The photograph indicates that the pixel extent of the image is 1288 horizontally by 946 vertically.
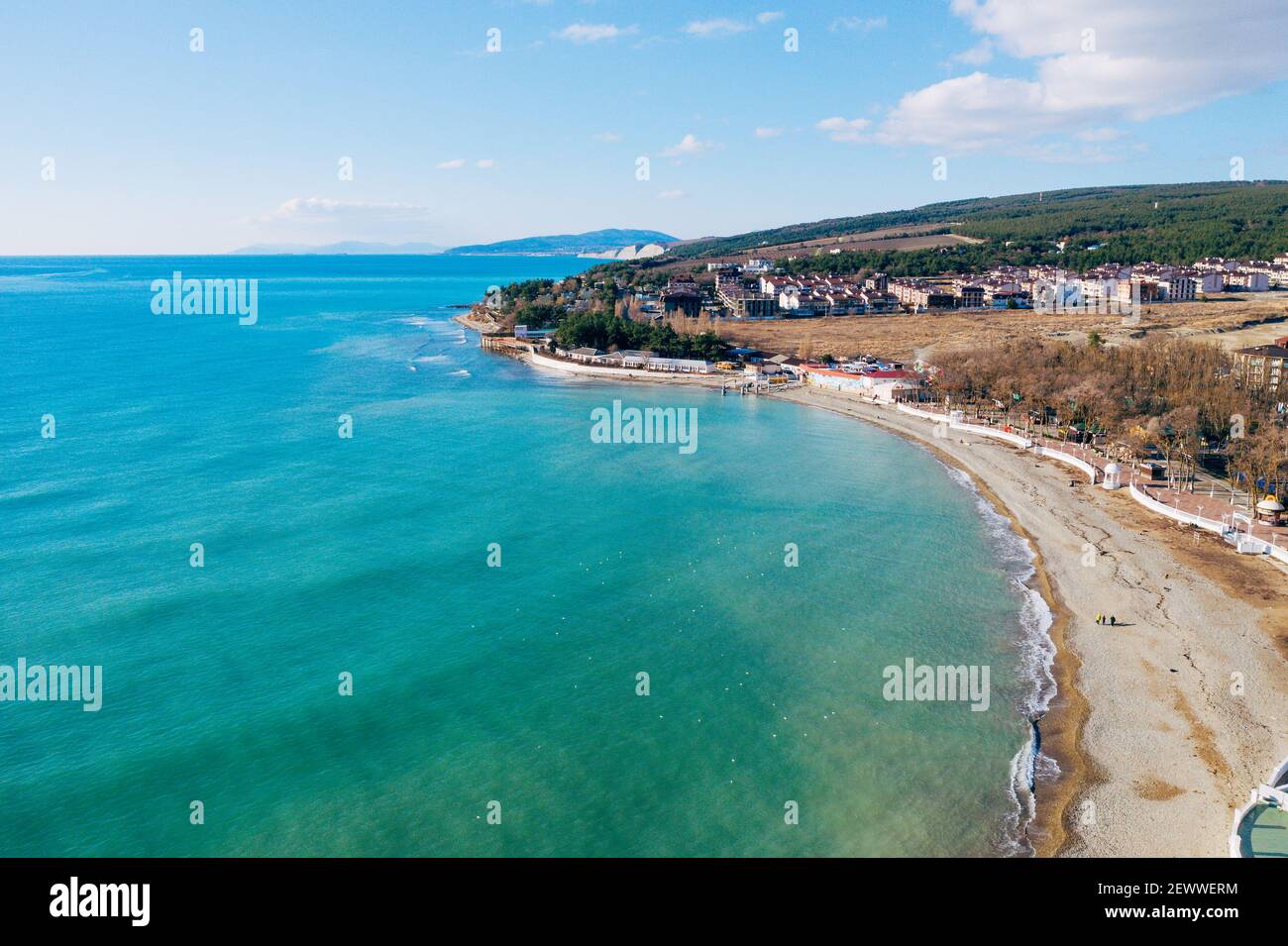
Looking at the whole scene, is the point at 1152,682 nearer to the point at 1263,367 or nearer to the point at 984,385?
the point at 1263,367

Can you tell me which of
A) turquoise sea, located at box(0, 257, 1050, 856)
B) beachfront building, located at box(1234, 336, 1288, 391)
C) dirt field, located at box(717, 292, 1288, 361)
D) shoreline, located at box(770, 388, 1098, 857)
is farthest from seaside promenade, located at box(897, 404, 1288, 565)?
dirt field, located at box(717, 292, 1288, 361)

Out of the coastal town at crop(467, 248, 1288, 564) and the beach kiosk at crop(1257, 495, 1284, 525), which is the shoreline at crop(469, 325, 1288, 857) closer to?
the beach kiosk at crop(1257, 495, 1284, 525)

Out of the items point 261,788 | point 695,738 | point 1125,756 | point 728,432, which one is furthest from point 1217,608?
point 728,432

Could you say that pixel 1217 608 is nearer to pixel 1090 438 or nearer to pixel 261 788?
pixel 1090 438

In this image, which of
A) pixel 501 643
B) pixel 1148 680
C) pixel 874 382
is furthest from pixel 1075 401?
pixel 501 643

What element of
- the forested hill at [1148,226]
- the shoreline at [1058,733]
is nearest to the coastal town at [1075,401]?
the shoreline at [1058,733]

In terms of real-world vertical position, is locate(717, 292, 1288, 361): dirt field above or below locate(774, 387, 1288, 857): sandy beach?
above

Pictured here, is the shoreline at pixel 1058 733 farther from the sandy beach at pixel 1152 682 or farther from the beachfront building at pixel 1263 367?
the beachfront building at pixel 1263 367
